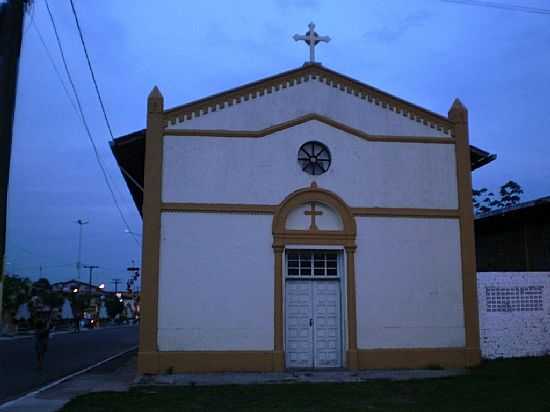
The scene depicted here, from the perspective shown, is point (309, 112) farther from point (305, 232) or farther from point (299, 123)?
point (305, 232)

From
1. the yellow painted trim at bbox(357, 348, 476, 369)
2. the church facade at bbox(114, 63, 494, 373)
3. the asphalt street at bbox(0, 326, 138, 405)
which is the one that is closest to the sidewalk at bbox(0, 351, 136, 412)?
the asphalt street at bbox(0, 326, 138, 405)

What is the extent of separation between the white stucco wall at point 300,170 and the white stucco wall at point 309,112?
35 cm

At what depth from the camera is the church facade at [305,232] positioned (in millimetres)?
15281

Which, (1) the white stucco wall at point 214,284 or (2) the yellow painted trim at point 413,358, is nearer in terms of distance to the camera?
(1) the white stucco wall at point 214,284

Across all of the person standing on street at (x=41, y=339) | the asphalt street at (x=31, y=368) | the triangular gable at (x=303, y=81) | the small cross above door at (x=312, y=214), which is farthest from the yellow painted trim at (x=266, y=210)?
the person standing on street at (x=41, y=339)

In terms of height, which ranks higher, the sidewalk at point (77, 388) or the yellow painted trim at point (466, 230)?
the yellow painted trim at point (466, 230)

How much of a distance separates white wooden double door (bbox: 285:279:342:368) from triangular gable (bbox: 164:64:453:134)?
184 inches

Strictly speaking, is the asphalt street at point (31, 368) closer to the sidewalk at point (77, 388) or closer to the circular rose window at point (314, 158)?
the sidewalk at point (77, 388)

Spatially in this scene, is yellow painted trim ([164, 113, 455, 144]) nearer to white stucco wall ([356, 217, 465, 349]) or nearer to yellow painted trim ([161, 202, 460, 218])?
yellow painted trim ([161, 202, 460, 218])

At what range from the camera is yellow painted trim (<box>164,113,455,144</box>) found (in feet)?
52.5

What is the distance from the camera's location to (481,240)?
22.8m

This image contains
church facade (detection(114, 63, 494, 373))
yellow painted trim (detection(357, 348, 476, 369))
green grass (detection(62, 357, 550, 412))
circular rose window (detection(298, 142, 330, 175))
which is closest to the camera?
green grass (detection(62, 357, 550, 412))

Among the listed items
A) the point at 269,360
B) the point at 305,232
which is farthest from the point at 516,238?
the point at 269,360

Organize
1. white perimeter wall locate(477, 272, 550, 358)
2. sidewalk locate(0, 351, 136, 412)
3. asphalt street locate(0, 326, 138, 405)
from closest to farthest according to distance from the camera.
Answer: sidewalk locate(0, 351, 136, 412) < asphalt street locate(0, 326, 138, 405) < white perimeter wall locate(477, 272, 550, 358)
